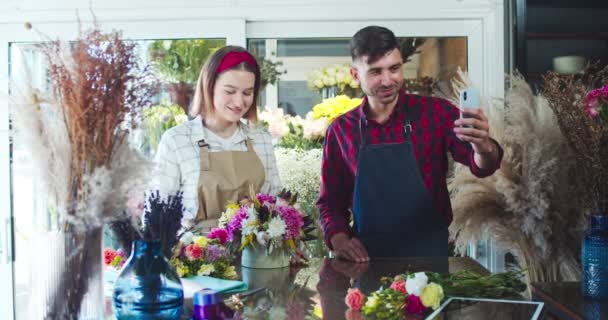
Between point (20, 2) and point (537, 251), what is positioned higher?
point (20, 2)

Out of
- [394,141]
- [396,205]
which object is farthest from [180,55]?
[396,205]

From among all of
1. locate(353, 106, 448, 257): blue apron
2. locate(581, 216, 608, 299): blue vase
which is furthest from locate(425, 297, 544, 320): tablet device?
locate(353, 106, 448, 257): blue apron

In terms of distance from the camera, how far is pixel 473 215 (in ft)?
10.2

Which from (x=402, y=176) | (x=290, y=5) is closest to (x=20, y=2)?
(x=290, y=5)

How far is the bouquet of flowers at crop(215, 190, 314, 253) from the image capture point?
2.04 m

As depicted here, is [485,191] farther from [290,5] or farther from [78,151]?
[78,151]

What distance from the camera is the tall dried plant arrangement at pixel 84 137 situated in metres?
1.27

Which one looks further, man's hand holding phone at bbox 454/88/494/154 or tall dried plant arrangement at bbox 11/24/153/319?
man's hand holding phone at bbox 454/88/494/154

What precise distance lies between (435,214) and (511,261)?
1238mm

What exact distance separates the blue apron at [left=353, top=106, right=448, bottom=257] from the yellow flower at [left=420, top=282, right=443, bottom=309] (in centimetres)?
116

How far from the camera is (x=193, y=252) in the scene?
1875 millimetres

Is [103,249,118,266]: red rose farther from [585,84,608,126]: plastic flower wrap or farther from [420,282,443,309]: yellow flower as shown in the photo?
[585,84,608,126]: plastic flower wrap

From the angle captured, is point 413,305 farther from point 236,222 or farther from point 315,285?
point 236,222

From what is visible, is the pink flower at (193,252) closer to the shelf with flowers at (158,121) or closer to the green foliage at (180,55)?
the shelf with flowers at (158,121)
